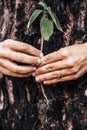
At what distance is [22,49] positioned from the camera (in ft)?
4.88

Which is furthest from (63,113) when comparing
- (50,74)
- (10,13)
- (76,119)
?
(10,13)

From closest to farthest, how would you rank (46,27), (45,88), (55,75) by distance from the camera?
(46,27) → (55,75) → (45,88)

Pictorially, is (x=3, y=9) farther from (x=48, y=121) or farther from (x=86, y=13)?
(x=48, y=121)

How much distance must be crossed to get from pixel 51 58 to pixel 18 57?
0.40ft

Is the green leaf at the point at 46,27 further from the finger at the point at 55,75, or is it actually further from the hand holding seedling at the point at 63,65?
the finger at the point at 55,75

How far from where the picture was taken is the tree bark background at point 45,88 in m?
1.56

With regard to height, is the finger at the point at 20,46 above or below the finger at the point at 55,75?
above

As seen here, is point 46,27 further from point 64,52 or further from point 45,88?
point 45,88

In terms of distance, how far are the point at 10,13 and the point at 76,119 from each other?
51 centimetres

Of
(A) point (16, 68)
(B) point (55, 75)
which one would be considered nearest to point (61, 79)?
(B) point (55, 75)


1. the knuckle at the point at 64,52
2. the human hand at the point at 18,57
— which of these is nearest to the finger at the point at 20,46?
the human hand at the point at 18,57

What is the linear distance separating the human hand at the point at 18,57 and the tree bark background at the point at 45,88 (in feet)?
0.31

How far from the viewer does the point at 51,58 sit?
1.50 meters

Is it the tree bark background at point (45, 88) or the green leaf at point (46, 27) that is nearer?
the green leaf at point (46, 27)
